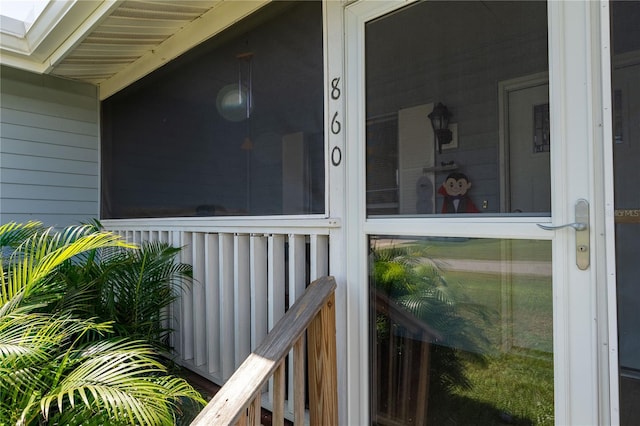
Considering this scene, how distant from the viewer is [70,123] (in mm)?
3631

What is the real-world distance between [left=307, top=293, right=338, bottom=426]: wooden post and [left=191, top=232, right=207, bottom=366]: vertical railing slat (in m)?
1.17

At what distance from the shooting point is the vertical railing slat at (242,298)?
2.21 meters

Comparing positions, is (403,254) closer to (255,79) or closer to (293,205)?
(293,205)

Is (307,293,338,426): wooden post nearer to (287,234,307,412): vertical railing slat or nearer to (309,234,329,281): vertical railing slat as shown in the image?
(309,234,329,281): vertical railing slat

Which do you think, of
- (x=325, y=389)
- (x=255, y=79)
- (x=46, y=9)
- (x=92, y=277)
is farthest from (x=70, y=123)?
(x=325, y=389)

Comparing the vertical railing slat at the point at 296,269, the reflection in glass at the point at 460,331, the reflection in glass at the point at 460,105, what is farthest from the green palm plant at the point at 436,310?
the vertical railing slat at the point at 296,269

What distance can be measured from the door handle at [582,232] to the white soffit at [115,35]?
6.13 ft

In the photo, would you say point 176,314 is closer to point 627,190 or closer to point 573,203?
point 573,203

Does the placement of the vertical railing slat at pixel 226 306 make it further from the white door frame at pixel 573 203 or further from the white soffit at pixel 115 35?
the white door frame at pixel 573 203

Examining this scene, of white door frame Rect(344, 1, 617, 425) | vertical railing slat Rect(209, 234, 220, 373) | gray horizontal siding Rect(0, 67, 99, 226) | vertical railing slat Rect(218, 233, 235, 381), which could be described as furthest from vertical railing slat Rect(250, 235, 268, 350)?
gray horizontal siding Rect(0, 67, 99, 226)

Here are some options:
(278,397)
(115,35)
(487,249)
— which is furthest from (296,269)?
(115,35)

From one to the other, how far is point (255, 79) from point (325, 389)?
5.49ft

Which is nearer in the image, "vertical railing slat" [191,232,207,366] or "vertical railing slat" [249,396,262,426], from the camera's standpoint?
"vertical railing slat" [249,396,262,426]

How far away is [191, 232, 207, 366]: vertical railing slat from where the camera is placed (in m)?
2.53
